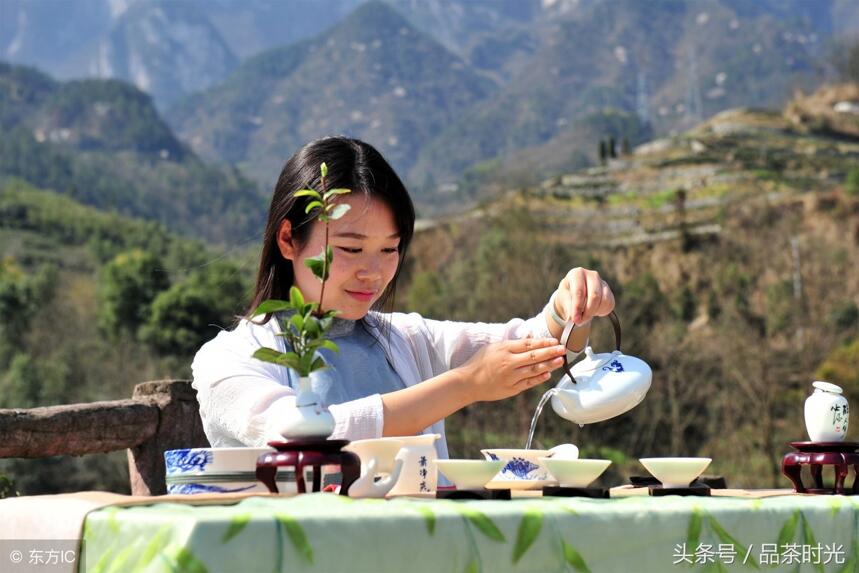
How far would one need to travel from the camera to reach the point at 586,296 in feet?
7.75

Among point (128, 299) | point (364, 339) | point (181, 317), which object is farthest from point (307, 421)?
point (128, 299)

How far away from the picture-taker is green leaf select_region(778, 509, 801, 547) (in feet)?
5.42

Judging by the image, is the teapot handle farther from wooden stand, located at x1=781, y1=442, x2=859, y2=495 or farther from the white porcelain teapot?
wooden stand, located at x1=781, y1=442, x2=859, y2=495

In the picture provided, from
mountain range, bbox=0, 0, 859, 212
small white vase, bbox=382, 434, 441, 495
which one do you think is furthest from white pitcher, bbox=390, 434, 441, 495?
mountain range, bbox=0, 0, 859, 212

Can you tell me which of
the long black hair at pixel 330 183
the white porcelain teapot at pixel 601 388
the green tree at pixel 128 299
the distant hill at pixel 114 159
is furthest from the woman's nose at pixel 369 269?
the distant hill at pixel 114 159

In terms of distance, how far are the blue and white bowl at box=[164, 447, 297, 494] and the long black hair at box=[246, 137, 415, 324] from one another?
67cm

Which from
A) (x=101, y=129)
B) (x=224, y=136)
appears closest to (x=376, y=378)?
(x=101, y=129)

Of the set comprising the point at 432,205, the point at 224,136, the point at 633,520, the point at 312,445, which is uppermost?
the point at 224,136

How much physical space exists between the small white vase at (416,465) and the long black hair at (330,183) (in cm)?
72

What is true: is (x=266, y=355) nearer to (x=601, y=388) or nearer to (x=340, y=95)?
(x=601, y=388)

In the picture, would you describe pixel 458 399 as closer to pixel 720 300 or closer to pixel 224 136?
pixel 720 300

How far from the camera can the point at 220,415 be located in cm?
212

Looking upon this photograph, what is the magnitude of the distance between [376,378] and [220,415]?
0.50m

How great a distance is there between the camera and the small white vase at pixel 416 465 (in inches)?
68.5
